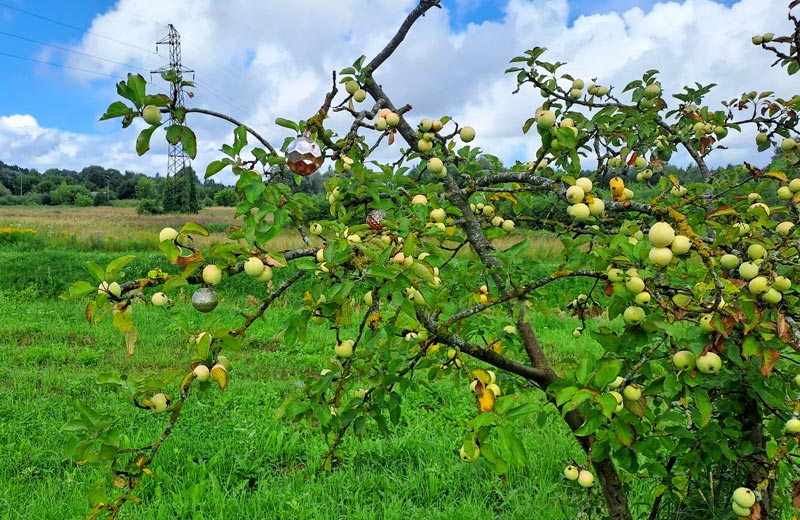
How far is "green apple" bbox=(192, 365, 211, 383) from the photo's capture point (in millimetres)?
1108

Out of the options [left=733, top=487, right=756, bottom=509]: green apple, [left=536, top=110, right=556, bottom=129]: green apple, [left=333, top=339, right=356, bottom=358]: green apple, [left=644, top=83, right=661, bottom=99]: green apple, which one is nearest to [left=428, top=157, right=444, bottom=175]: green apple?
[left=536, top=110, right=556, bottom=129]: green apple

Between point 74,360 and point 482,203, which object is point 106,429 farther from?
point 74,360

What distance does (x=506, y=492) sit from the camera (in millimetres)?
2621

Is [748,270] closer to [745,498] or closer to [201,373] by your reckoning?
[745,498]

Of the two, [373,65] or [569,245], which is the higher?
[373,65]

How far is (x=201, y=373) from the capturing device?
3.64ft

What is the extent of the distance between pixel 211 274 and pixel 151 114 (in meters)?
0.30

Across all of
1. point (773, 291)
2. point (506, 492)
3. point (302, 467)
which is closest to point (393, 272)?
point (773, 291)

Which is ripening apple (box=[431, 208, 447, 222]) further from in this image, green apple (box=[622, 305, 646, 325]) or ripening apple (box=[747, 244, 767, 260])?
ripening apple (box=[747, 244, 767, 260])

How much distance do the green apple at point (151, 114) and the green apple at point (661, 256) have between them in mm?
932

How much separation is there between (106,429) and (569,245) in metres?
1.08

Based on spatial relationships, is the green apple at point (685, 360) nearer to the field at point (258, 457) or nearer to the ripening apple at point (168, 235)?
the field at point (258, 457)

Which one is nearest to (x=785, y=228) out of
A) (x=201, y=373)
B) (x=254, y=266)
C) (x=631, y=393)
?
(x=631, y=393)

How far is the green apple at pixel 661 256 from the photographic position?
3.33 ft
